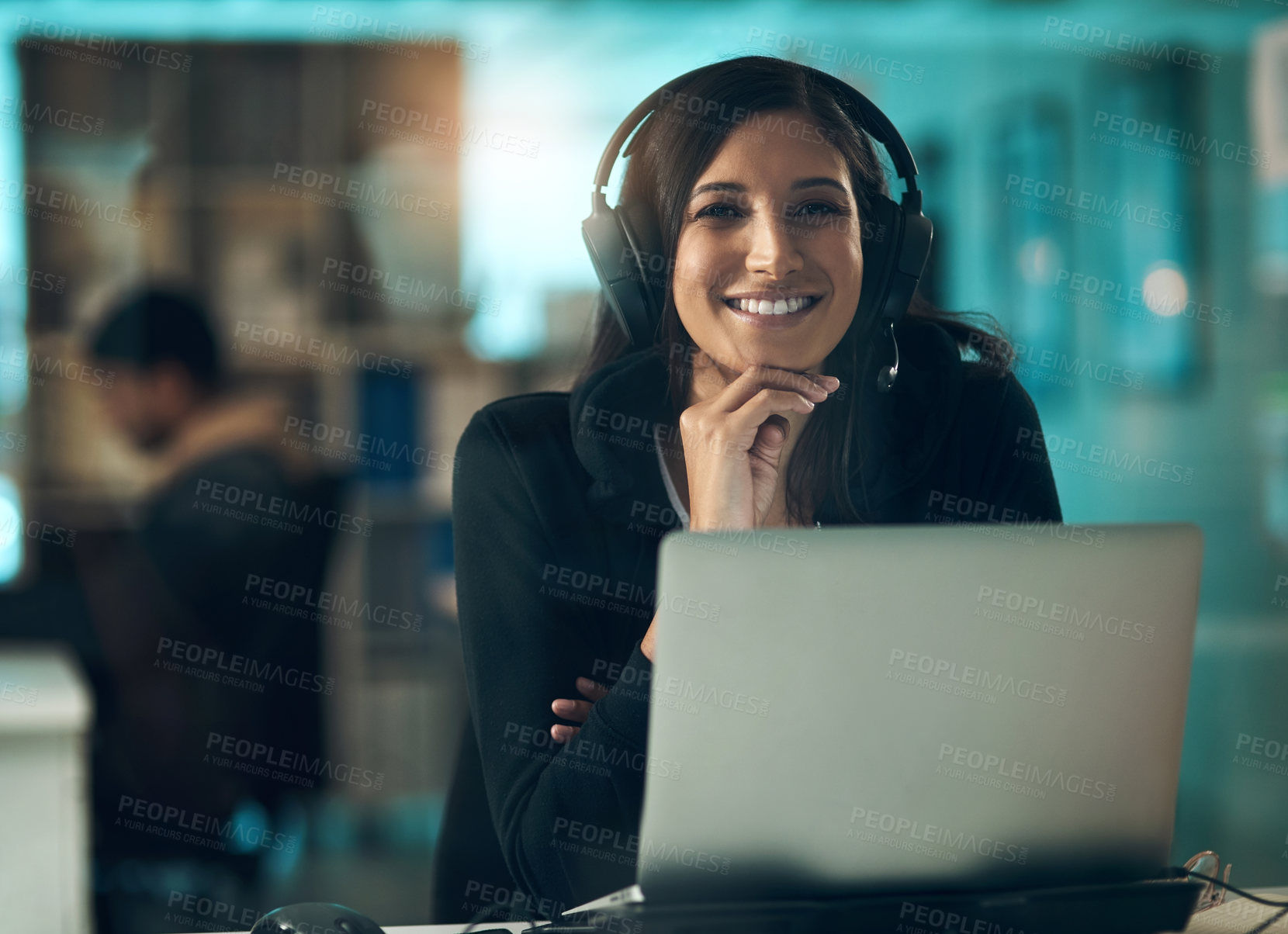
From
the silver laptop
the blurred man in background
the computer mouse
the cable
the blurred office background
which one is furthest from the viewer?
the blurred office background

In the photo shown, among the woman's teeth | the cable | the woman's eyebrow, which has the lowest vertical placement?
the cable

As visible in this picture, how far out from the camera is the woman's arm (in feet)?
3.37

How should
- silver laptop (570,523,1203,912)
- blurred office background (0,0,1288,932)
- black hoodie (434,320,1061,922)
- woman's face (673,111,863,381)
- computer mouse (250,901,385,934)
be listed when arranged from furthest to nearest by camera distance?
blurred office background (0,0,1288,932)
woman's face (673,111,863,381)
black hoodie (434,320,1061,922)
computer mouse (250,901,385,934)
silver laptop (570,523,1203,912)

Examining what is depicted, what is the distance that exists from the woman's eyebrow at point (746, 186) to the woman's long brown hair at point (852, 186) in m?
0.01

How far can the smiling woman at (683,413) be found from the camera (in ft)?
3.85

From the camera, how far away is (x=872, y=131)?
126cm

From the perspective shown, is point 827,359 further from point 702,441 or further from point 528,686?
point 528,686

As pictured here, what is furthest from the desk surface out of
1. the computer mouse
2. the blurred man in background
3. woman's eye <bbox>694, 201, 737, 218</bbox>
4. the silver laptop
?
the blurred man in background

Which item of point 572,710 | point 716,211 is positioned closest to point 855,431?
point 716,211

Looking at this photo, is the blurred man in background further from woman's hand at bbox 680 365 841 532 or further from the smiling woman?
woman's hand at bbox 680 365 841 532

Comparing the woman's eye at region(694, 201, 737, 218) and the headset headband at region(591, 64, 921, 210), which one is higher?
the headset headband at region(591, 64, 921, 210)

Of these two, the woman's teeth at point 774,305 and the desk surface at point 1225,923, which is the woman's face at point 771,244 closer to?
the woman's teeth at point 774,305

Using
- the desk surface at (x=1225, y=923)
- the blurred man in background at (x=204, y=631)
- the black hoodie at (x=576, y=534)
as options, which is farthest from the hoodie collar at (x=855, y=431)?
the blurred man in background at (x=204, y=631)

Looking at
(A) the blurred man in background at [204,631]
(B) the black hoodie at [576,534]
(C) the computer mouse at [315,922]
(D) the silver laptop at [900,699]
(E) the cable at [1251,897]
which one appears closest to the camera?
(D) the silver laptop at [900,699]
